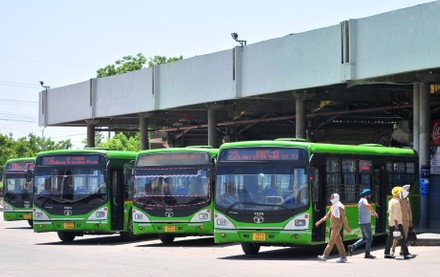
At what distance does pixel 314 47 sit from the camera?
33688 millimetres

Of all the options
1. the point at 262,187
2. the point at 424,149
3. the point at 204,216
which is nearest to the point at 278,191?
the point at 262,187

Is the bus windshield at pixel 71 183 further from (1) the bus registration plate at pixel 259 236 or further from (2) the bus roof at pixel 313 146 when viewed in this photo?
(1) the bus registration plate at pixel 259 236

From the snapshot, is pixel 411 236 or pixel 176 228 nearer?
pixel 411 236

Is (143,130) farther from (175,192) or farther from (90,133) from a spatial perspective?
(175,192)

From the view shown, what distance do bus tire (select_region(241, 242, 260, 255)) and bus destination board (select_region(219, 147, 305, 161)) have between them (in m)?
2.18

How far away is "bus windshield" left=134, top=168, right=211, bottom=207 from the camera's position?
26.2m

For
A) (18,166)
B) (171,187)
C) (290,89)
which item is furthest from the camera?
(18,166)

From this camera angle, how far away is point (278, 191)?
2217cm

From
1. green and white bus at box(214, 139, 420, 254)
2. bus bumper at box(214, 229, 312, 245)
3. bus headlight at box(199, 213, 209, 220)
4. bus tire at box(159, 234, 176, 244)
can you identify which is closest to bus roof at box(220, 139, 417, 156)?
green and white bus at box(214, 139, 420, 254)

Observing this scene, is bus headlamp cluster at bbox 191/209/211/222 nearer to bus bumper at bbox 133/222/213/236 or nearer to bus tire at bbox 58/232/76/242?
bus bumper at bbox 133/222/213/236

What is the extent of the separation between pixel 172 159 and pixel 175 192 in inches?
36.1

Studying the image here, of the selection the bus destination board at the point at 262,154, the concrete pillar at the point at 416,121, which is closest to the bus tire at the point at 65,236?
the bus destination board at the point at 262,154

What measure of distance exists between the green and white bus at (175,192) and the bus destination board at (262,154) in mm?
2999

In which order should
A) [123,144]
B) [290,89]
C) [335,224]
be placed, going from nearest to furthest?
[335,224], [290,89], [123,144]
